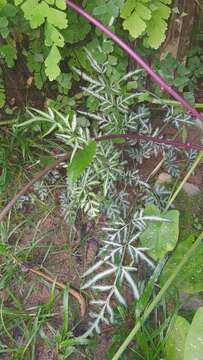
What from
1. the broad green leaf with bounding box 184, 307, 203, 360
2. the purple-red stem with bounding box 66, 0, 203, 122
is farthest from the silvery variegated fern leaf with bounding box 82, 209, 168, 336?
the purple-red stem with bounding box 66, 0, 203, 122

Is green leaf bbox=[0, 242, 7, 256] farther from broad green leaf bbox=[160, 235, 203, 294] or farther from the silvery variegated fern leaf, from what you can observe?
broad green leaf bbox=[160, 235, 203, 294]

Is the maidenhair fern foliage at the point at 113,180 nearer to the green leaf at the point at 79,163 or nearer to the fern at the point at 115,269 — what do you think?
the fern at the point at 115,269

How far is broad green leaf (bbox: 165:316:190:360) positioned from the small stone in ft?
2.04

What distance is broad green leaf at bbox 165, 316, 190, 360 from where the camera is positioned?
65.2 inches

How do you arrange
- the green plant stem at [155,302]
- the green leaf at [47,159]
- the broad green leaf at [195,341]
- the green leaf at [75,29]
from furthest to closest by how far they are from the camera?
1. the green leaf at [47,159]
2. the green leaf at [75,29]
3. the green plant stem at [155,302]
4. the broad green leaf at [195,341]

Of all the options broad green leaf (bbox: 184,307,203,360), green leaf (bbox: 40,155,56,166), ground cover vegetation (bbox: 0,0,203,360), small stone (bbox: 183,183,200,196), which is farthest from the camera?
small stone (bbox: 183,183,200,196)

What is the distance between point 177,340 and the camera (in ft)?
5.48

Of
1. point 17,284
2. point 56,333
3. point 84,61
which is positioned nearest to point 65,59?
point 84,61

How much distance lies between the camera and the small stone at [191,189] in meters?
2.16

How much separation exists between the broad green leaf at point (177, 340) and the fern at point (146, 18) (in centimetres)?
89

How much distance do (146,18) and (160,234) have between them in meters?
0.70

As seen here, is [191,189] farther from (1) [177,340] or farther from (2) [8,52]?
(2) [8,52]

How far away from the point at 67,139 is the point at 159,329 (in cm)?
70

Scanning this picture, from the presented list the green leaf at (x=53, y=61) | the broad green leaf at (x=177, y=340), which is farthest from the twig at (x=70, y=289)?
the green leaf at (x=53, y=61)
